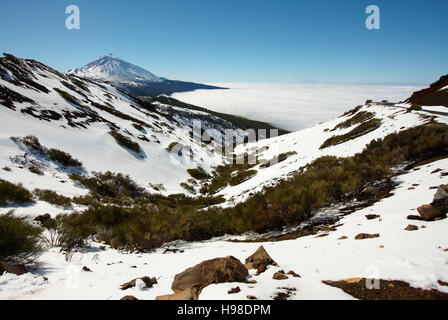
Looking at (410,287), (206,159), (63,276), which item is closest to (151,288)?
(63,276)

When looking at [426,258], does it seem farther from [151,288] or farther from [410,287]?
[151,288]

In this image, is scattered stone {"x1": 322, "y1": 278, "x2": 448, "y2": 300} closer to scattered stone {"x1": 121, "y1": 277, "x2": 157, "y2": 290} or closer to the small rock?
the small rock

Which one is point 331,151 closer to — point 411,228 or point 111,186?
point 411,228

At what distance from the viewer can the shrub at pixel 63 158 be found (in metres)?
14.2

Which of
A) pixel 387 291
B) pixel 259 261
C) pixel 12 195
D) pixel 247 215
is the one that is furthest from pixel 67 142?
pixel 387 291

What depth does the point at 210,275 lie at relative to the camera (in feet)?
10.9

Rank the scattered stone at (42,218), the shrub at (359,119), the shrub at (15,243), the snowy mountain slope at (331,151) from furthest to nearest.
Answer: the shrub at (359,119) < the snowy mountain slope at (331,151) < the scattered stone at (42,218) < the shrub at (15,243)

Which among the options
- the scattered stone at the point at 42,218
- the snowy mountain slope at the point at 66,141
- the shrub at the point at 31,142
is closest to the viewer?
the scattered stone at the point at 42,218

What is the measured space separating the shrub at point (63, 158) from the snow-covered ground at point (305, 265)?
11107mm

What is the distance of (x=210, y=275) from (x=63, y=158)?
1541cm

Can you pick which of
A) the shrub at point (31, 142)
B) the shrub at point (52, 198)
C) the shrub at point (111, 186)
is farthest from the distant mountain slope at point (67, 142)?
the shrub at point (52, 198)

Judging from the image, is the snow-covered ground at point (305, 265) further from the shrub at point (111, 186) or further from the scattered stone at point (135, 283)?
the shrub at point (111, 186)
